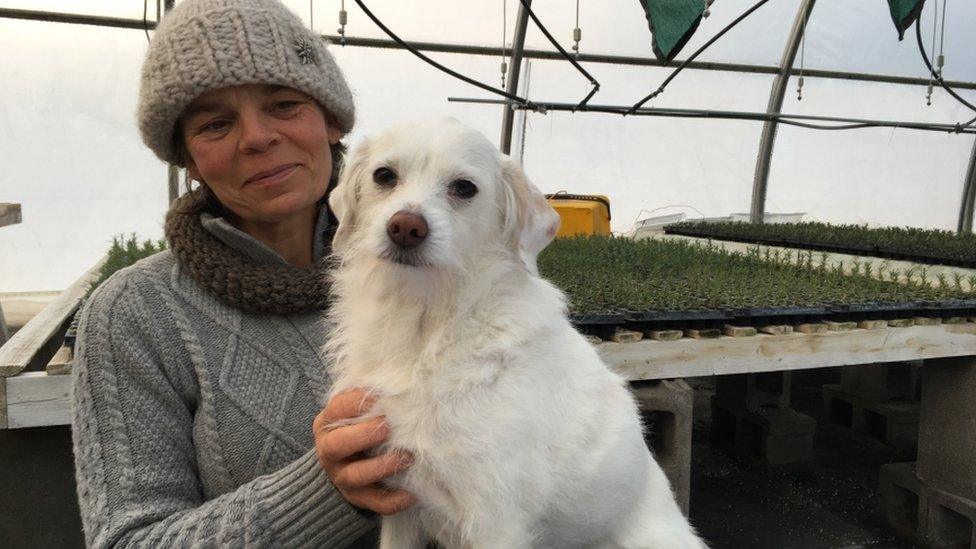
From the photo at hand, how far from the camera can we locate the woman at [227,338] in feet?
4.24

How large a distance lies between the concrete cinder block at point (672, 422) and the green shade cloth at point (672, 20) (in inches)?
58.9

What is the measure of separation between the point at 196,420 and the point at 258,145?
2.02 ft

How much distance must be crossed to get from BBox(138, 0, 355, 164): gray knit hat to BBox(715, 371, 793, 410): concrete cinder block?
3.83 metres

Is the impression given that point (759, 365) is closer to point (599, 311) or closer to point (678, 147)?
point (599, 311)

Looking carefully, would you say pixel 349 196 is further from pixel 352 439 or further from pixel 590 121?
pixel 590 121

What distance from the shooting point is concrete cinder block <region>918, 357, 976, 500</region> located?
3146 mm

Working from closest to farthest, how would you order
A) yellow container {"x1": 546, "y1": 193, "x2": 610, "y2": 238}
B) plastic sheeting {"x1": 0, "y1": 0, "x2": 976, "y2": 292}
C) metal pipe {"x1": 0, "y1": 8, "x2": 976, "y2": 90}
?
1. metal pipe {"x1": 0, "y1": 8, "x2": 976, "y2": 90}
2. plastic sheeting {"x1": 0, "y1": 0, "x2": 976, "y2": 292}
3. yellow container {"x1": 546, "y1": 193, "x2": 610, "y2": 238}

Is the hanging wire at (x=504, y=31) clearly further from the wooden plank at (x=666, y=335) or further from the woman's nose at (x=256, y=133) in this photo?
the woman's nose at (x=256, y=133)

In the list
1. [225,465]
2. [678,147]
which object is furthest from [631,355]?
[678,147]

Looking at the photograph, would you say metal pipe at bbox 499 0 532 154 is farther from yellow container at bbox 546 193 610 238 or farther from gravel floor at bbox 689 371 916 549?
gravel floor at bbox 689 371 916 549

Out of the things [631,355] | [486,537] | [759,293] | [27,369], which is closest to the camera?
[486,537]

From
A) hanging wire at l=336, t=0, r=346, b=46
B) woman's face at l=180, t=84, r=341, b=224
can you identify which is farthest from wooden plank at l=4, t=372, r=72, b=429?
hanging wire at l=336, t=0, r=346, b=46

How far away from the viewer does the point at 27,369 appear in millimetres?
2154

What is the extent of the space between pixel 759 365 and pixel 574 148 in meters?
5.35
